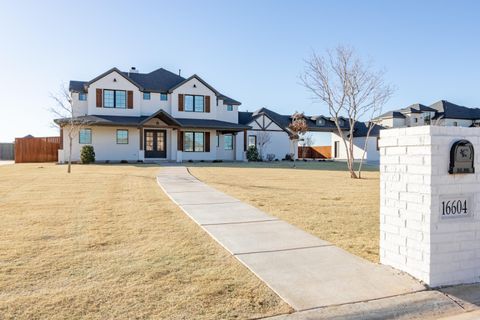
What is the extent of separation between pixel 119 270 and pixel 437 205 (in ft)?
11.2

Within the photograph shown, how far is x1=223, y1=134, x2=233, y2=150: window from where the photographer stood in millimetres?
31555

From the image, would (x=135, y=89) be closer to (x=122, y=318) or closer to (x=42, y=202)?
(x=42, y=202)

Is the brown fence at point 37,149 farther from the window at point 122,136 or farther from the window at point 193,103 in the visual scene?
the window at point 193,103

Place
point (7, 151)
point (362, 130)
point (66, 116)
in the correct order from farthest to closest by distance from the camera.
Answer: point (362, 130)
point (7, 151)
point (66, 116)

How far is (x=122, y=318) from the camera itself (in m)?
2.79

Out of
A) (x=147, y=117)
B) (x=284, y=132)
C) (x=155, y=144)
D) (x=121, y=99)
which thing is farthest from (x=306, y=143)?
(x=121, y=99)

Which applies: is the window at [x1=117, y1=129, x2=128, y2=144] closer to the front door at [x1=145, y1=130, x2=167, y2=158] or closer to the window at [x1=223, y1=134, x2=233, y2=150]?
the front door at [x1=145, y1=130, x2=167, y2=158]

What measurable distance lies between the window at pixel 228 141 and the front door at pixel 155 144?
576 cm

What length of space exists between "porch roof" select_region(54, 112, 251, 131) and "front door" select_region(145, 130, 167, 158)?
1446 millimetres

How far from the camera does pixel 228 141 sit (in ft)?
104

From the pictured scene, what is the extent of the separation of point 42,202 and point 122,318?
653 centimetres

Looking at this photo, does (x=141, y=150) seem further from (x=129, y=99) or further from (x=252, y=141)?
(x=252, y=141)

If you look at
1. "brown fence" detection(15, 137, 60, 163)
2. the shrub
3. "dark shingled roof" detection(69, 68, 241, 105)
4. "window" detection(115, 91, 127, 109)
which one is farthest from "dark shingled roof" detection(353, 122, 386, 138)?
"brown fence" detection(15, 137, 60, 163)

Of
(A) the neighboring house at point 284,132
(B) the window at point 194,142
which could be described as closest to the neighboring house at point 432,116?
(A) the neighboring house at point 284,132
